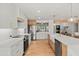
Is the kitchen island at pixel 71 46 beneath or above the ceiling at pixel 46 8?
beneath

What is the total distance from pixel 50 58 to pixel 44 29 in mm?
9268

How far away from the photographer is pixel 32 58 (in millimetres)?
1214

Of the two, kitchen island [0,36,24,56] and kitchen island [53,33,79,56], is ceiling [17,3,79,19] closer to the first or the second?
kitchen island [0,36,24,56]

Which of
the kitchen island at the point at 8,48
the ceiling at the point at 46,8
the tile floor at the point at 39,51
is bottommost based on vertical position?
the tile floor at the point at 39,51

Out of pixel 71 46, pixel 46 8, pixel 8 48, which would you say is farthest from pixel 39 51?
pixel 71 46

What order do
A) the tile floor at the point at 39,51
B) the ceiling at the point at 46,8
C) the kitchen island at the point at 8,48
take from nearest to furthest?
the kitchen island at the point at 8,48 < the ceiling at the point at 46,8 < the tile floor at the point at 39,51

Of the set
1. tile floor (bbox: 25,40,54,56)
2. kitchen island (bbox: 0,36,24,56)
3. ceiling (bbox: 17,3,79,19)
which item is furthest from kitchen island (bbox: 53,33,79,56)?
tile floor (bbox: 25,40,54,56)

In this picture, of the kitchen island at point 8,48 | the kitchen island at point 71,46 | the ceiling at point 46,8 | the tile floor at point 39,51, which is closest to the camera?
the kitchen island at point 71,46

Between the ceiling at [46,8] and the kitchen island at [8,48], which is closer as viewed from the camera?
the kitchen island at [8,48]

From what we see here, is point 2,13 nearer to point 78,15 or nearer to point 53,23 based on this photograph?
point 78,15

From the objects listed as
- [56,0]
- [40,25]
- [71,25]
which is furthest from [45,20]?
[56,0]

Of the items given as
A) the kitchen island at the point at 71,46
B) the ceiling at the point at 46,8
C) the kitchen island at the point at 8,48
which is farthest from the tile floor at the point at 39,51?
the kitchen island at the point at 71,46

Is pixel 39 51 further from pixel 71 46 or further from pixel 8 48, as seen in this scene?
pixel 71 46

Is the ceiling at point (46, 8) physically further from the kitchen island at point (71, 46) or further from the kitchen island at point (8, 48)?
the kitchen island at point (71, 46)
